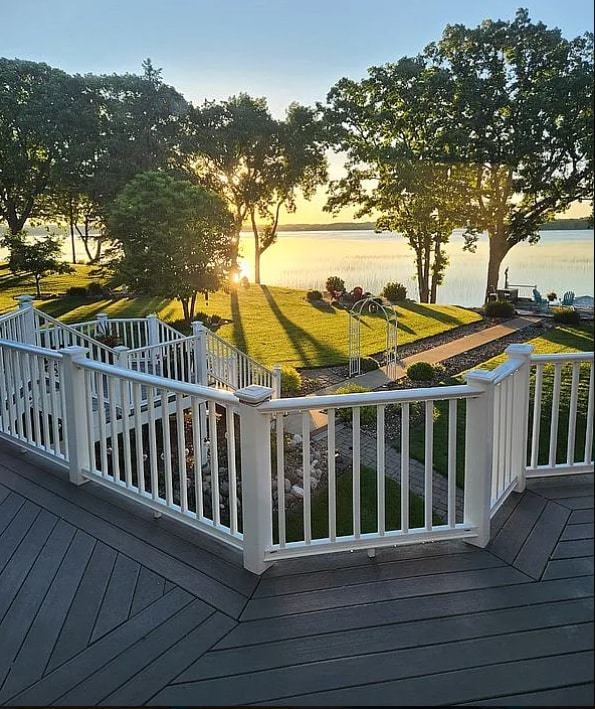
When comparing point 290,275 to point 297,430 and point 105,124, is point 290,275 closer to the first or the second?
point 297,430

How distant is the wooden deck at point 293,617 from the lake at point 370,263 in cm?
127

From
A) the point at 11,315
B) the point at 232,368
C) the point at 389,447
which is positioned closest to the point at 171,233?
the point at 232,368

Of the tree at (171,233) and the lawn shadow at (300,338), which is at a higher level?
the tree at (171,233)

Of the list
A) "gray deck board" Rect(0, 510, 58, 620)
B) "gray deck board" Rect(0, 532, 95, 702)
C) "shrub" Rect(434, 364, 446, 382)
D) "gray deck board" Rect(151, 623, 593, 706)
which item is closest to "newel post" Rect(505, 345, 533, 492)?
"shrub" Rect(434, 364, 446, 382)

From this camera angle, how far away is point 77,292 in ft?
14.2

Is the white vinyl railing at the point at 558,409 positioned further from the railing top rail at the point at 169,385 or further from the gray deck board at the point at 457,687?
the railing top rail at the point at 169,385

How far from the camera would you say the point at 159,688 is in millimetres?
1766

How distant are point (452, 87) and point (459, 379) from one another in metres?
1.68

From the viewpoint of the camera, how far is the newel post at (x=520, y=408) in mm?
2809

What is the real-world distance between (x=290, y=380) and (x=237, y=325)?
1.87 feet

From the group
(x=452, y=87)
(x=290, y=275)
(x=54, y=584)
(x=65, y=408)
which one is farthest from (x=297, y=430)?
(x=452, y=87)

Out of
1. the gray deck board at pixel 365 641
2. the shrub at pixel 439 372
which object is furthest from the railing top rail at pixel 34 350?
the shrub at pixel 439 372

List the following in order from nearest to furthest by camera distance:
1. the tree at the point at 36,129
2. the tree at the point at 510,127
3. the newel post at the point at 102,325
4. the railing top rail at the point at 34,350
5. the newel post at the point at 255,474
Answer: the newel post at the point at 255,474 → the tree at the point at 510,127 → the railing top rail at the point at 34,350 → the tree at the point at 36,129 → the newel post at the point at 102,325

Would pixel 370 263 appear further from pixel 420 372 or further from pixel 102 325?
pixel 102 325
